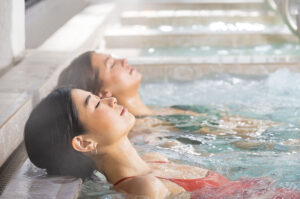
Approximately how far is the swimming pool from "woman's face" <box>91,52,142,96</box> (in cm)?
39

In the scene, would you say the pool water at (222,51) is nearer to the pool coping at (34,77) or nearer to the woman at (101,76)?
the pool coping at (34,77)

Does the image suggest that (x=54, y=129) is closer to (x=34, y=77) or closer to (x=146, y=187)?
(x=146, y=187)

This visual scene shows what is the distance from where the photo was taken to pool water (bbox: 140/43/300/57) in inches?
287

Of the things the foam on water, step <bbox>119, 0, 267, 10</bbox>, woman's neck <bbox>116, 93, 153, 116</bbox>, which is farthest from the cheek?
step <bbox>119, 0, 267, 10</bbox>

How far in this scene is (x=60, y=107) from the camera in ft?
8.80

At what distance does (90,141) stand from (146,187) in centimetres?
36

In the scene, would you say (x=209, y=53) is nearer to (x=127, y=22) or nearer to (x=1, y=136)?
(x=127, y=22)

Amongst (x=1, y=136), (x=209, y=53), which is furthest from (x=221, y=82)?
(x=1, y=136)

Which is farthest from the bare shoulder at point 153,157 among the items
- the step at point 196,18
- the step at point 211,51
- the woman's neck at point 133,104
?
the step at point 196,18

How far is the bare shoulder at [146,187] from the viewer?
2623 mm

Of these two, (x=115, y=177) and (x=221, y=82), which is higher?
(x=115, y=177)

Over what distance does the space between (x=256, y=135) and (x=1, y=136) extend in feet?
6.03

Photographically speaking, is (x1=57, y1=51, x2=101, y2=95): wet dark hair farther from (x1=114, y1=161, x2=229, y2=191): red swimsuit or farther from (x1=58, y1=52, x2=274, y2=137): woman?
(x1=114, y1=161, x2=229, y2=191): red swimsuit

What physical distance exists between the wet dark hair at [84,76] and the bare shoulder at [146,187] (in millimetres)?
1190
